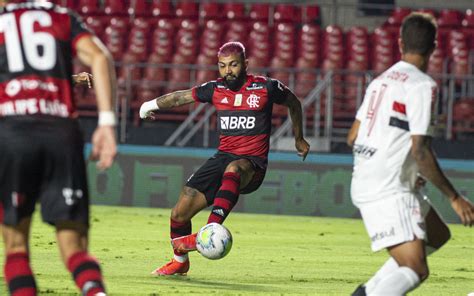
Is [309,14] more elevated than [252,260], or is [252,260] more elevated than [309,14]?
[252,260]

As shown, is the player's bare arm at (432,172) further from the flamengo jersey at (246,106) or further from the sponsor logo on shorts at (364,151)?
the flamengo jersey at (246,106)

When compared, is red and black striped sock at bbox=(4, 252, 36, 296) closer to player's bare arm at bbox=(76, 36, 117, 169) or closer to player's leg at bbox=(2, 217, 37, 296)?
player's leg at bbox=(2, 217, 37, 296)

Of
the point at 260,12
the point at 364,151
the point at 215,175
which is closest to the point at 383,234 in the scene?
the point at 364,151

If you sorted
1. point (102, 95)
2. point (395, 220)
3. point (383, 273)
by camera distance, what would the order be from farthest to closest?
point (383, 273)
point (395, 220)
point (102, 95)

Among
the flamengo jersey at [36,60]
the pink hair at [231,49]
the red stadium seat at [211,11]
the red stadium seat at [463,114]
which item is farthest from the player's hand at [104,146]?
the red stadium seat at [211,11]

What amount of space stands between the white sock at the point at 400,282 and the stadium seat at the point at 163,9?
19.7 m

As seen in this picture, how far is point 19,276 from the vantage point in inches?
236

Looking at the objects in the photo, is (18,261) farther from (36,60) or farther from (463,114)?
(463,114)

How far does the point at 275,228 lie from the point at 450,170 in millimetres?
3436

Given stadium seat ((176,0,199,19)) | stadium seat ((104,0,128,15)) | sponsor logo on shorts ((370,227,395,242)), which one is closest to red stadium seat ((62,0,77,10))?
stadium seat ((104,0,128,15))

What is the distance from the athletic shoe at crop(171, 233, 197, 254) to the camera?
33.4 ft

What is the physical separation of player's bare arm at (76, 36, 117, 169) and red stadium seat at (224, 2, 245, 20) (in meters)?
19.5

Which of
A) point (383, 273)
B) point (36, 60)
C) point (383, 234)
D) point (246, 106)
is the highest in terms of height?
point (36, 60)

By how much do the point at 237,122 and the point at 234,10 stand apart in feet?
47.8
